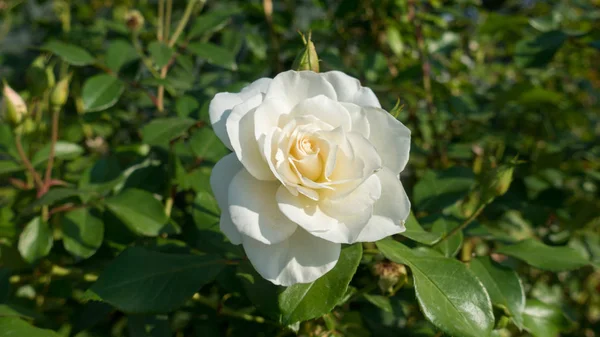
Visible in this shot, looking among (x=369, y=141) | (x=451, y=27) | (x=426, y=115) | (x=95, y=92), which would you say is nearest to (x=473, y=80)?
(x=451, y=27)

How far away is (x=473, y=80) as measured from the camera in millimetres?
2246

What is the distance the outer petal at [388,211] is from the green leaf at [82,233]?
0.53 m

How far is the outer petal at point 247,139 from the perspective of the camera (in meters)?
0.56

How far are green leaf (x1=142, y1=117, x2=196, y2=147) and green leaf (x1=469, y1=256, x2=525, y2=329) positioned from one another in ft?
1.79

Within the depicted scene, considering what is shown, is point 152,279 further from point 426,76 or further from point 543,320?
point 426,76

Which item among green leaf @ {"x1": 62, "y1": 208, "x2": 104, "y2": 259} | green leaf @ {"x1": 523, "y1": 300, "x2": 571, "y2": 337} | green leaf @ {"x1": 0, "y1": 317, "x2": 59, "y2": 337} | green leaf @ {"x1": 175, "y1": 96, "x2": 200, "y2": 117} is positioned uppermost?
green leaf @ {"x1": 175, "y1": 96, "x2": 200, "y2": 117}

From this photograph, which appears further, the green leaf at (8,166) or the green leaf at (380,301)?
the green leaf at (8,166)

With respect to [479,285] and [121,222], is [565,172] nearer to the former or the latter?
[479,285]

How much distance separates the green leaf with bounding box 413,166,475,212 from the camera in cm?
93

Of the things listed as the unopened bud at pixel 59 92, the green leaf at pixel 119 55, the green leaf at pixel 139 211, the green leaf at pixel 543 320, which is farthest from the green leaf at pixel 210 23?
the green leaf at pixel 543 320

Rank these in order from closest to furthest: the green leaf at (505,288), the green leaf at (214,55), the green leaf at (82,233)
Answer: the green leaf at (505,288)
the green leaf at (82,233)
the green leaf at (214,55)

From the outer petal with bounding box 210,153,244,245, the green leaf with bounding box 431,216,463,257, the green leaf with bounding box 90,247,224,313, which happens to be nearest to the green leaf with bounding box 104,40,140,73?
the green leaf with bounding box 90,247,224,313

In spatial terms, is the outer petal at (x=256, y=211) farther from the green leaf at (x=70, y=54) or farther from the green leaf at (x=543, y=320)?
the green leaf at (x=70, y=54)

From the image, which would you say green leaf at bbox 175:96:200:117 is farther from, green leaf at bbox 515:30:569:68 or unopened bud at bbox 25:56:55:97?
green leaf at bbox 515:30:569:68
